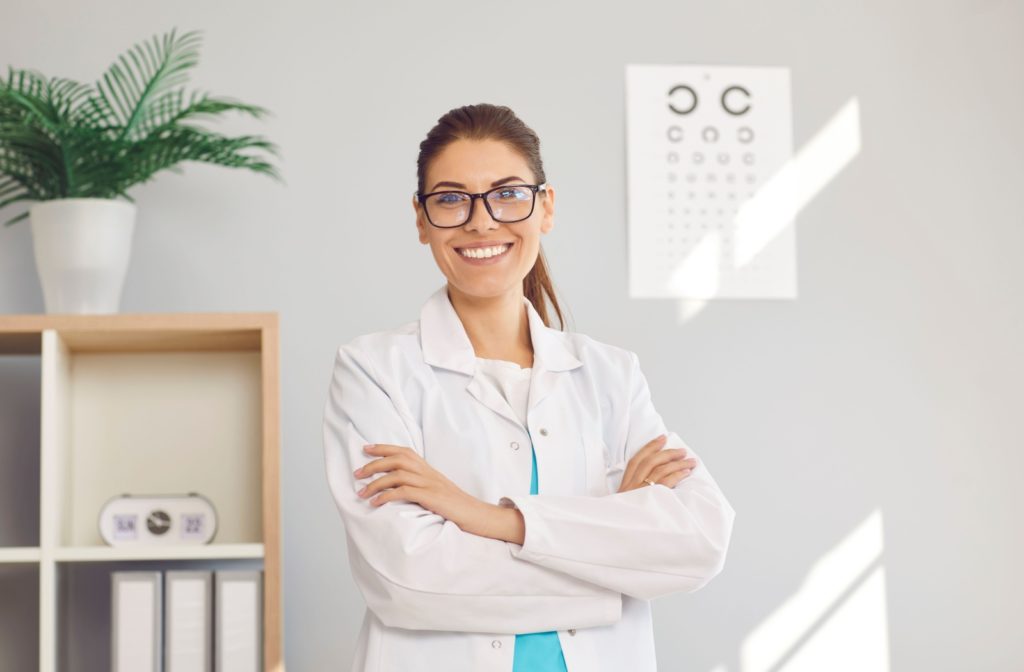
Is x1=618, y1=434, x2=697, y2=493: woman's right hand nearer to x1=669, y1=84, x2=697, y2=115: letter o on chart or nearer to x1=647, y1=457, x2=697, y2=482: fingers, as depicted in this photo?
x1=647, y1=457, x2=697, y2=482: fingers

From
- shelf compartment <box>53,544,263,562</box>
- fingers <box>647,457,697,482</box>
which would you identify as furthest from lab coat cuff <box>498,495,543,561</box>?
shelf compartment <box>53,544,263,562</box>

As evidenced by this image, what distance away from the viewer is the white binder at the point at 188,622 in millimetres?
2086

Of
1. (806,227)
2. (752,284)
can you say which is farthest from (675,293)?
(806,227)

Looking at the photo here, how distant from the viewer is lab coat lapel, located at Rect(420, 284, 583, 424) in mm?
1610

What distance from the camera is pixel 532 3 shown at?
2691 millimetres

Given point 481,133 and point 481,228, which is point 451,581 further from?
point 481,133

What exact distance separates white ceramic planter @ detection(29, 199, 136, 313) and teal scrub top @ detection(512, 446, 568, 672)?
1185 mm

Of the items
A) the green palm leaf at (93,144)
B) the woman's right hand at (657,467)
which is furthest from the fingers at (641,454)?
the green palm leaf at (93,144)

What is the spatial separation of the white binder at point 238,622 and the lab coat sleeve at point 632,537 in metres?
0.78

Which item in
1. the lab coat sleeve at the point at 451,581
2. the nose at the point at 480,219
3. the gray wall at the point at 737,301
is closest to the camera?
the lab coat sleeve at the point at 451,581

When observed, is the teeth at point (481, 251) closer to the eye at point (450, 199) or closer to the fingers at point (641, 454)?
the eye at point (450, 199)

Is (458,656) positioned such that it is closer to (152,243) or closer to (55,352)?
(55,352)

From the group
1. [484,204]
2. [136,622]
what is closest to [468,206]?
[484,204]

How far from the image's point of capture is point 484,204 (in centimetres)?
160
